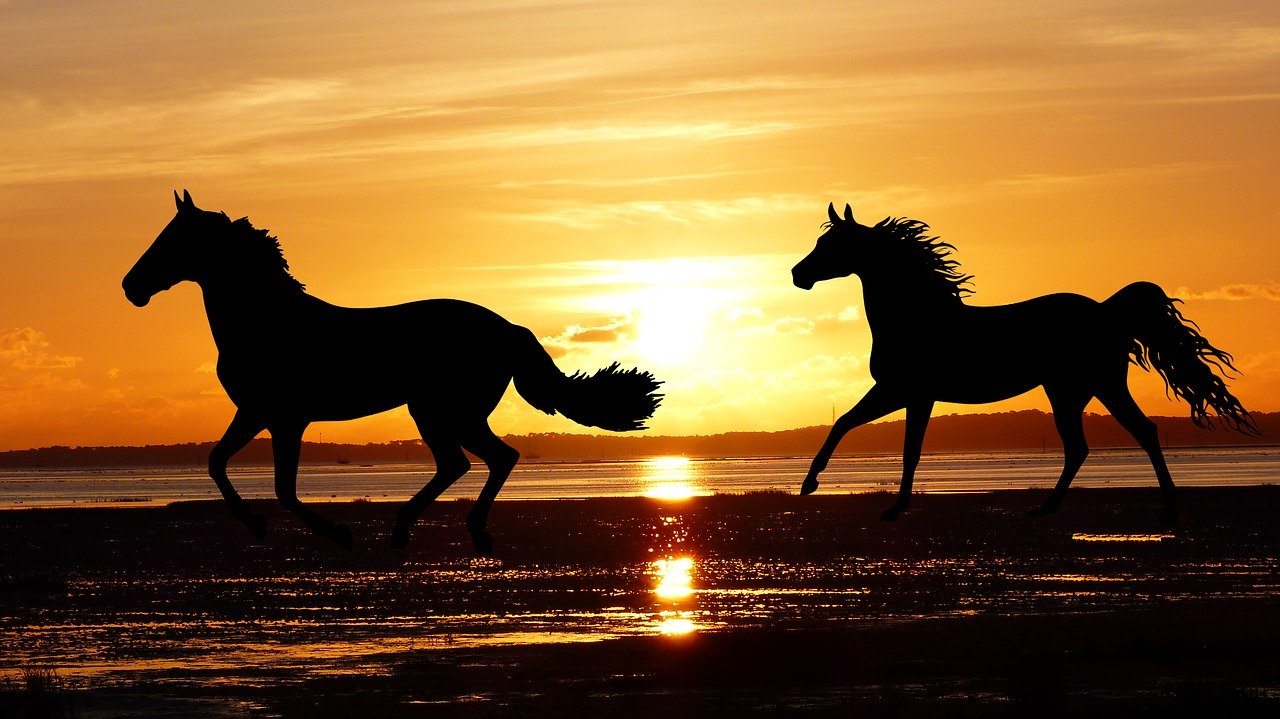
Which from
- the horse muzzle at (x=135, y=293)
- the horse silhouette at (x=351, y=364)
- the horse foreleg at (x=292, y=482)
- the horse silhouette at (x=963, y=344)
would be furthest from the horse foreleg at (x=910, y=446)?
the horse muzzle at (x=135, y=293)

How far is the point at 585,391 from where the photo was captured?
11750 millimetres

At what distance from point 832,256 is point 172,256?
568 cm

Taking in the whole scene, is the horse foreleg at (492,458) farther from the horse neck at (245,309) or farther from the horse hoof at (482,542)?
the horse neck at (245,309)

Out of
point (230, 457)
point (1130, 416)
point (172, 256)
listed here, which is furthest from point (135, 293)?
point (1130, 416)

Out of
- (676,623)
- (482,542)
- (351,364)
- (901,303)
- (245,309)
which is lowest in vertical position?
(676,623)

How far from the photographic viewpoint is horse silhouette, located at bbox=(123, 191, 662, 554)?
426 inches

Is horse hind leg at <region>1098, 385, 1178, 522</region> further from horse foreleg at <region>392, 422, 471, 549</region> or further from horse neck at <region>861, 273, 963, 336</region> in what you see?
horse foreleg at <region>392, 422, 471, 549</region>

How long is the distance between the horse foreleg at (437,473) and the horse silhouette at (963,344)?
119 inches

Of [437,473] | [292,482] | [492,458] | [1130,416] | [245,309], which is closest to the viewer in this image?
[292,482]

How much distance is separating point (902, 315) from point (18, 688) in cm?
1348

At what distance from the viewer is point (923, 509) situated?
56219 mm

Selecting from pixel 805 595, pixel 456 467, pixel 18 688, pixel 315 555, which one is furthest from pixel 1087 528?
pixel 456 467

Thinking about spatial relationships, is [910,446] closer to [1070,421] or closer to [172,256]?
[1070,421]

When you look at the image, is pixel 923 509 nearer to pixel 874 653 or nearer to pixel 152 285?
pixel 874 653
